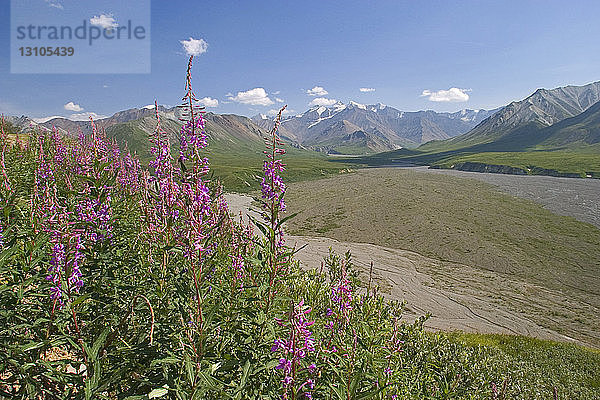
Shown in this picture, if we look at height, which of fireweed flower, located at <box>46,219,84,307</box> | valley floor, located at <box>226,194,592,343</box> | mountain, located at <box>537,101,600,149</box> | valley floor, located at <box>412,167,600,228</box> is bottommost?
valley floor, located at <box>226,194,592,343</box>

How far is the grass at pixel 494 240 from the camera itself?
19.1 meters

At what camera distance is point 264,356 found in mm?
3443

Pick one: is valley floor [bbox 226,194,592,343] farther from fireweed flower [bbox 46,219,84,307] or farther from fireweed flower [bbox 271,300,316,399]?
fireweed flower [bbox 46,219,84,307]

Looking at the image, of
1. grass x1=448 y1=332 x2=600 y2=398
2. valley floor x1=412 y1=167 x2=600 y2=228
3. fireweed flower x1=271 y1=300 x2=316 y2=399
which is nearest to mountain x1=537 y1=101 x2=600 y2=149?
valley floor x1=412 y1=167 x2=600 y2=228

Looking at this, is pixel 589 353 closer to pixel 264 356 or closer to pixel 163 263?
pixel 264 356

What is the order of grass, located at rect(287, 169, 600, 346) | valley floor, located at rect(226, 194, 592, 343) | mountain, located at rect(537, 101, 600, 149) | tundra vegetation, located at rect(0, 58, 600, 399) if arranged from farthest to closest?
mountain, located at rect(537, 101, 600, 149), grass, located at rect(287, 169, 600, 346), valley floor, located at rect(226, 194, 592, 343), tundra vegetation, located at rect(0, 58, 600, 399)

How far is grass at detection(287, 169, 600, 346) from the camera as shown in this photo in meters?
19.1

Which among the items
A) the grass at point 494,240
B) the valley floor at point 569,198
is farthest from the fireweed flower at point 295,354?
the valley floor at point 569,198

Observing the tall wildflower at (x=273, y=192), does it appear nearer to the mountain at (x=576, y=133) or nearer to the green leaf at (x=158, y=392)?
the green leaf at (x=158, y=392)

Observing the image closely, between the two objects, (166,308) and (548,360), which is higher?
(166,308)

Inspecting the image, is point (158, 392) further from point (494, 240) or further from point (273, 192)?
point (494, 240)

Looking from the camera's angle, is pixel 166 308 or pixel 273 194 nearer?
pixel 166 308

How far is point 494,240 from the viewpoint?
29094mm

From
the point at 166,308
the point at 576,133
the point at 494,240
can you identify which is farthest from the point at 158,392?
the point at 576,133
